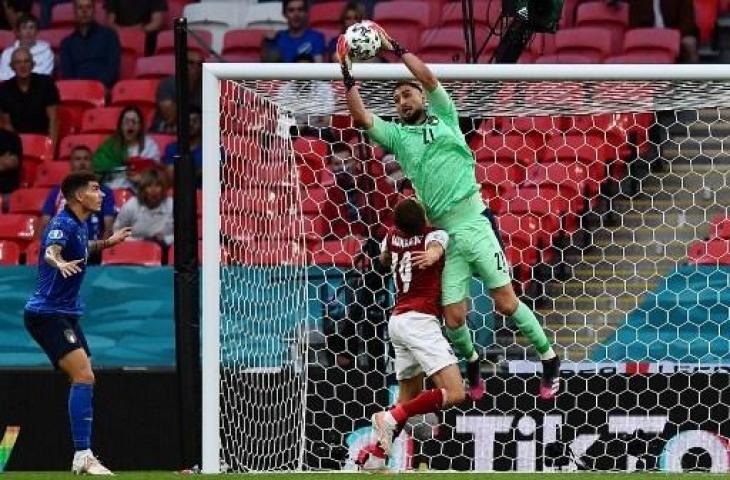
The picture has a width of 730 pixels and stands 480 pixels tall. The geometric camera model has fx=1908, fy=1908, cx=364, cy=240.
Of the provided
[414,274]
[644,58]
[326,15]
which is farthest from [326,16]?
[414,274]

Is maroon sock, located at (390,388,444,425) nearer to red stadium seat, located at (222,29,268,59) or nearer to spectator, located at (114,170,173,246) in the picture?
spectator, located at (114,170,173,246)

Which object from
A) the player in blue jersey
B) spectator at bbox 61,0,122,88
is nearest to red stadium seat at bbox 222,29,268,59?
spectator at bbox 61,0,122,88

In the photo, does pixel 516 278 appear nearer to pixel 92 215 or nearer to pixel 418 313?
pixel 418 313

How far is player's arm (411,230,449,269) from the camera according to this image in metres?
9.62

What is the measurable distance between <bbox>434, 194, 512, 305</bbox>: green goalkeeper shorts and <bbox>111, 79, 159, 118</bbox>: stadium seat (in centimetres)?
648

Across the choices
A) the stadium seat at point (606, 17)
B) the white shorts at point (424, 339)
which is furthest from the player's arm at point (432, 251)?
the stadium seat at point (606, 17)

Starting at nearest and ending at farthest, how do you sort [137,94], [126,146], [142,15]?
1. [126,146]
2. [137,94]
3. [142,15]

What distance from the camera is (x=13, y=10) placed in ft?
57.2

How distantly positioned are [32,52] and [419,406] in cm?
803

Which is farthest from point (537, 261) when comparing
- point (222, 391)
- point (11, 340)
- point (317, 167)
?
point (11, 340)

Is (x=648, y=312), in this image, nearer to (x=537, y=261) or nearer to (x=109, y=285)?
(x=537, y=261)

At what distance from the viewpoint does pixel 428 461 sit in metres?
11.7

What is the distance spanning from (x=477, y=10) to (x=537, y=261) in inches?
170

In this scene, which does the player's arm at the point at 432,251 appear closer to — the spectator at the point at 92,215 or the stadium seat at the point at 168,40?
the spectator at the point at 92,215
